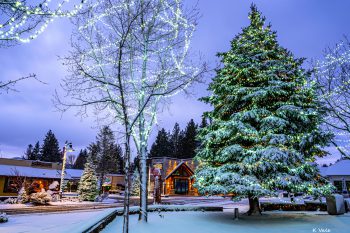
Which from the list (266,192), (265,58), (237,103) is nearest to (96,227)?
(266,192)

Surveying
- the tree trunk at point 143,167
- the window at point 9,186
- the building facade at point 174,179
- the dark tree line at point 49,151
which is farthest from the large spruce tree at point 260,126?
the dark tree line at point 49,151

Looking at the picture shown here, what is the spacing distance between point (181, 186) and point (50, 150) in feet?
189

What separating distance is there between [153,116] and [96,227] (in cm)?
669

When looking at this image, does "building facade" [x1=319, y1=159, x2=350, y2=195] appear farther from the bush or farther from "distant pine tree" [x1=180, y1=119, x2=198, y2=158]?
"distant pine tree" [x1=180, y1=119, x2=198, y2=158]

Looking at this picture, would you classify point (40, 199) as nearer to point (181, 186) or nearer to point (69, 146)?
point (69, 146)

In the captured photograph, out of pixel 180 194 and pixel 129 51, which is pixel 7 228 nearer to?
pixel 129 51

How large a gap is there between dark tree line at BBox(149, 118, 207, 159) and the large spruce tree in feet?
187

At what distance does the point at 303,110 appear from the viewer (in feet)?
50.0

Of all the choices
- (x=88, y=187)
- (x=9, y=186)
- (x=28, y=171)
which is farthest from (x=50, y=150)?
(x=88, y=187)

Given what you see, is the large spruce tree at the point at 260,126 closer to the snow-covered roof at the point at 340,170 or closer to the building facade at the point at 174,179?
the building facade at the point at 174,179

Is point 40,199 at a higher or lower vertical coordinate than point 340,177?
lower

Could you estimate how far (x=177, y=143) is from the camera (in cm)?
9331

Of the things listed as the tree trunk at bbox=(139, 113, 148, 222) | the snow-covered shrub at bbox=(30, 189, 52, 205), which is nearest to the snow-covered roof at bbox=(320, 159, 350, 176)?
the snow-covered shrub at bbox=(30, 189, 52, 205)

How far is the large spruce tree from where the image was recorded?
14047mm
